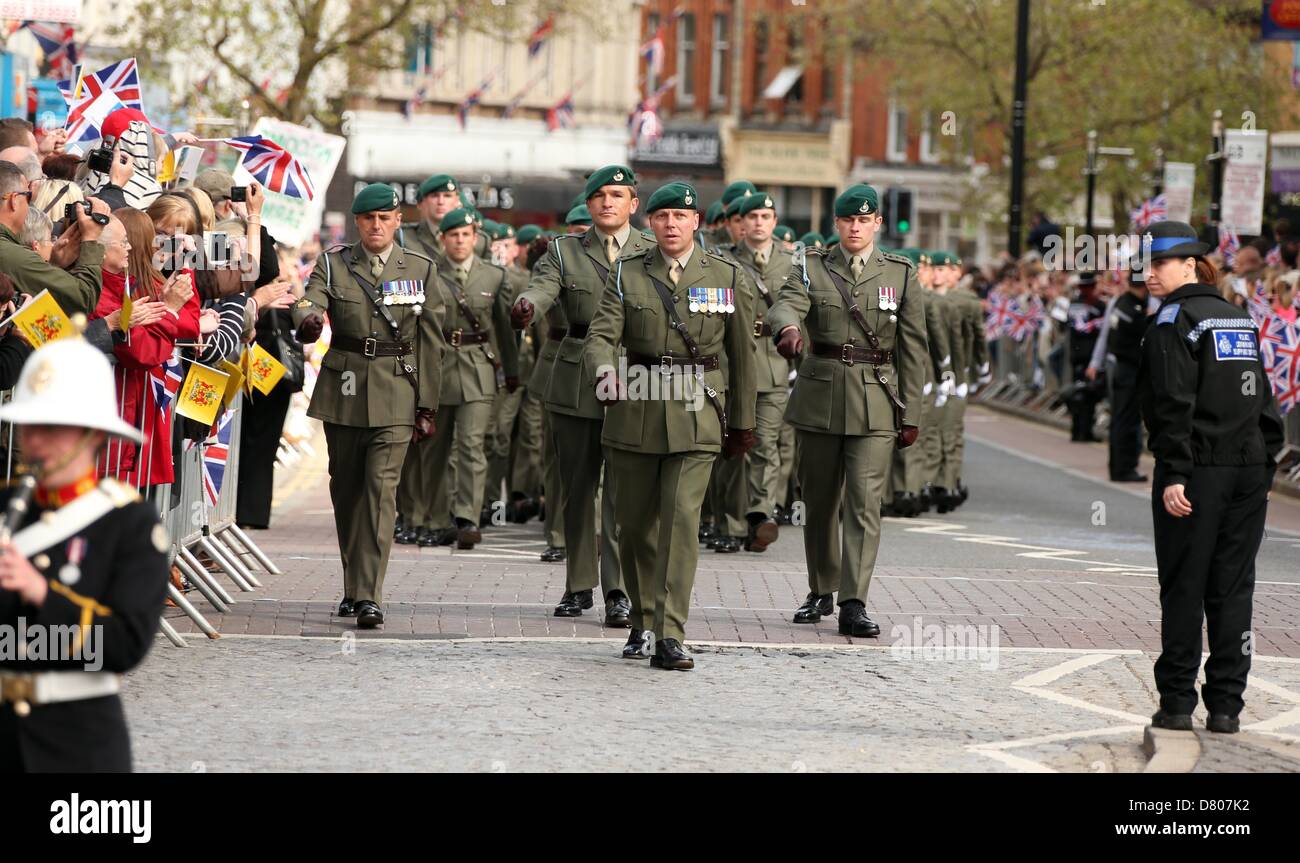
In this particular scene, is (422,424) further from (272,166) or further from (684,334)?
(272,166)

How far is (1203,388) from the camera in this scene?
826 cm

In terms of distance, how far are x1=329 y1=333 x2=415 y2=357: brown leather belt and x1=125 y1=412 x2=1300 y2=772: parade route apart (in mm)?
1294

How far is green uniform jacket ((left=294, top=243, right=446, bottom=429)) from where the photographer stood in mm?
10633

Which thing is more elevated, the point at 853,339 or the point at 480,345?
the point at 853,339

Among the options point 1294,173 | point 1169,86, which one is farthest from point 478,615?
point 1169,86

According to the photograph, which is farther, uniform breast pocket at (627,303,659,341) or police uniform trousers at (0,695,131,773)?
uniform breast pocket at (627,303,659,341)

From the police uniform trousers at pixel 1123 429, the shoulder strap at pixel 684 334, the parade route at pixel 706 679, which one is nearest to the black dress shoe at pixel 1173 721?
the parade route at pixel 706 679

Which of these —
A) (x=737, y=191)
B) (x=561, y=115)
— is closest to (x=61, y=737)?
(x=737, y=191)

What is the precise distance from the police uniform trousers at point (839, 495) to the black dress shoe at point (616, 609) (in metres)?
0.93

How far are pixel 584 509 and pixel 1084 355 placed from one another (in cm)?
1679

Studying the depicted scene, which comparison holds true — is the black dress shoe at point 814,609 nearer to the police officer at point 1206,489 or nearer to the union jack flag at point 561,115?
the police officer at point 1206,489

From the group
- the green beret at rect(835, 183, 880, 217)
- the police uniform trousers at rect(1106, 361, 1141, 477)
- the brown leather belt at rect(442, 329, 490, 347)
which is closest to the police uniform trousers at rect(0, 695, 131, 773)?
the green beret at rect(835, 183, 880, 217)

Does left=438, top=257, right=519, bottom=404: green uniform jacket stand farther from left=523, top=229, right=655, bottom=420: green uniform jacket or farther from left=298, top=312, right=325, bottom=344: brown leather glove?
left=298, top=312, right=325, bottom=344: brown leather glove

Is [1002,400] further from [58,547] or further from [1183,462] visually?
[58,547]
